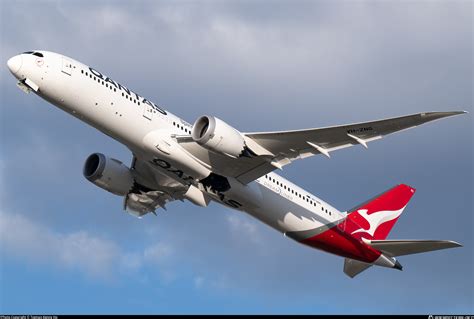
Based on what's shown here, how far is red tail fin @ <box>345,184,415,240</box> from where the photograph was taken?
4828cm

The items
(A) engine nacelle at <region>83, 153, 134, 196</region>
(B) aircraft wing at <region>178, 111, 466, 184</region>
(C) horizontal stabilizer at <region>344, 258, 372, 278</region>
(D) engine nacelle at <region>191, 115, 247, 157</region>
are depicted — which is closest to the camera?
(B) aircraft wing at <region>178, 111, 466, 184</region>

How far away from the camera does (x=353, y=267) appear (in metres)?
49.6

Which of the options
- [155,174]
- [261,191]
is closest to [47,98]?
[155,174]

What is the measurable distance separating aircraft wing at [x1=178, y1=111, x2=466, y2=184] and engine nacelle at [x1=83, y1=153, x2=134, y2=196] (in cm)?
763

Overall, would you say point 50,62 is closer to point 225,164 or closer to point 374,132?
point 225,164

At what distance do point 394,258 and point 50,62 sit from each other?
74.1 ft

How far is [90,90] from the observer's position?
1534 inches

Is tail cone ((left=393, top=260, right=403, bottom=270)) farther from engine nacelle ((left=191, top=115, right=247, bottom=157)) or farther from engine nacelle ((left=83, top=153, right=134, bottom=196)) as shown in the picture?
engine nacelle ((left=83, top=153, right=134, bottom=196))

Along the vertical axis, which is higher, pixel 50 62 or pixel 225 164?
pixel 50 62

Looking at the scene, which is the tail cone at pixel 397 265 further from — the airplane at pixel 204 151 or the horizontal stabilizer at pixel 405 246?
the airplane at pixel 204 151

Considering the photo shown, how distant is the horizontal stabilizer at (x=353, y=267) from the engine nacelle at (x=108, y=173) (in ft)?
44.8

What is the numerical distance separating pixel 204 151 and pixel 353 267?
47.6ft

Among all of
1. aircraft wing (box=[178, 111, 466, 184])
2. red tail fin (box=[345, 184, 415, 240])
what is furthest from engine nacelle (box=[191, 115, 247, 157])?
red tail fin (box=[345, 184, 415, 240])

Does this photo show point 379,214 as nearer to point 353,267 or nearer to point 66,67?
point 353,267
